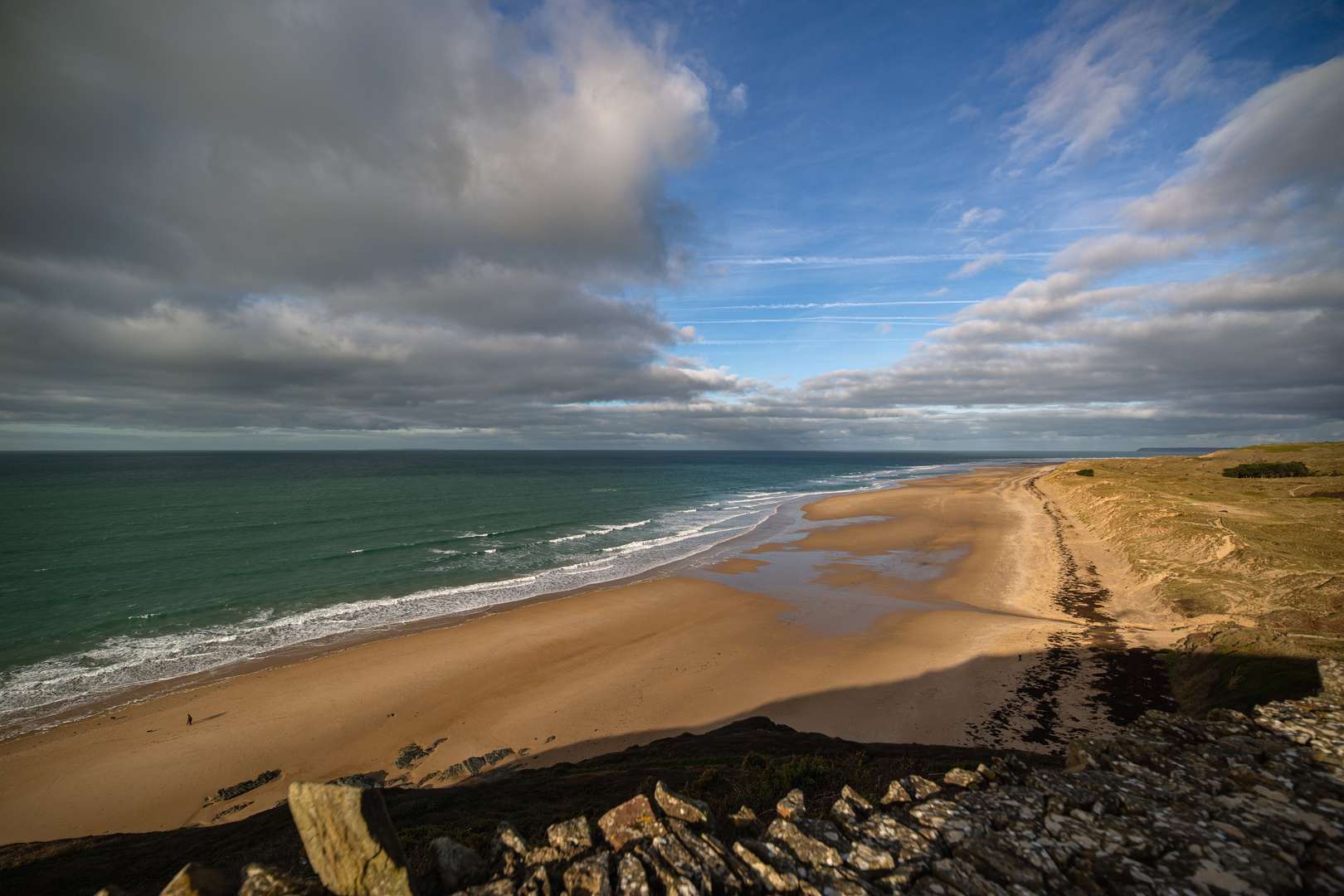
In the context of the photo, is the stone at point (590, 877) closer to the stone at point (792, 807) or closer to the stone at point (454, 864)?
the stone at point (454, 864)

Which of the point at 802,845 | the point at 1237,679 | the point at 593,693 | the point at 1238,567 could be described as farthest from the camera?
the point at 1238,567

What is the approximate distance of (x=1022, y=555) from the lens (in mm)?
28625

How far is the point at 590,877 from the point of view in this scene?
178 inches

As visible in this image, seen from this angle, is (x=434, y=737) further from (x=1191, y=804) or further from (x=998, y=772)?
(x=1191, y=804)

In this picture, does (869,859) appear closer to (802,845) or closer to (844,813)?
(802,845)

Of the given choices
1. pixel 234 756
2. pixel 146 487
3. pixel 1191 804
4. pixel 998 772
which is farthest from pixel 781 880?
pixel 146 487

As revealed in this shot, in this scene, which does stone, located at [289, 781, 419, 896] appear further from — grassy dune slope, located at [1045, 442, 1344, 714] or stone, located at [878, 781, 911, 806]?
grassy dune slope, located at [1045, 442, 1344, 714]

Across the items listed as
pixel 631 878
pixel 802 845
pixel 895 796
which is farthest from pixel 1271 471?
pixel 631 878

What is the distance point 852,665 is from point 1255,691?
349 inches

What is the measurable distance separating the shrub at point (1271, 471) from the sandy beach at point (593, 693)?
126 ft

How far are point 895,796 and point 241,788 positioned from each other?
14305 millimetres

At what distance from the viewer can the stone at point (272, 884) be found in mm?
4113

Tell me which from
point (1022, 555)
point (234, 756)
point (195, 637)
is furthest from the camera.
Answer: point (1022, 555)

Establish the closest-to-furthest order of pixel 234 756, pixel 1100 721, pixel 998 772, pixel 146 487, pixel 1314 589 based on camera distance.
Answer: pixel 998 772
pixel 1100 721
pixel 234 756
pixel 1314 589
pixel 146 487
